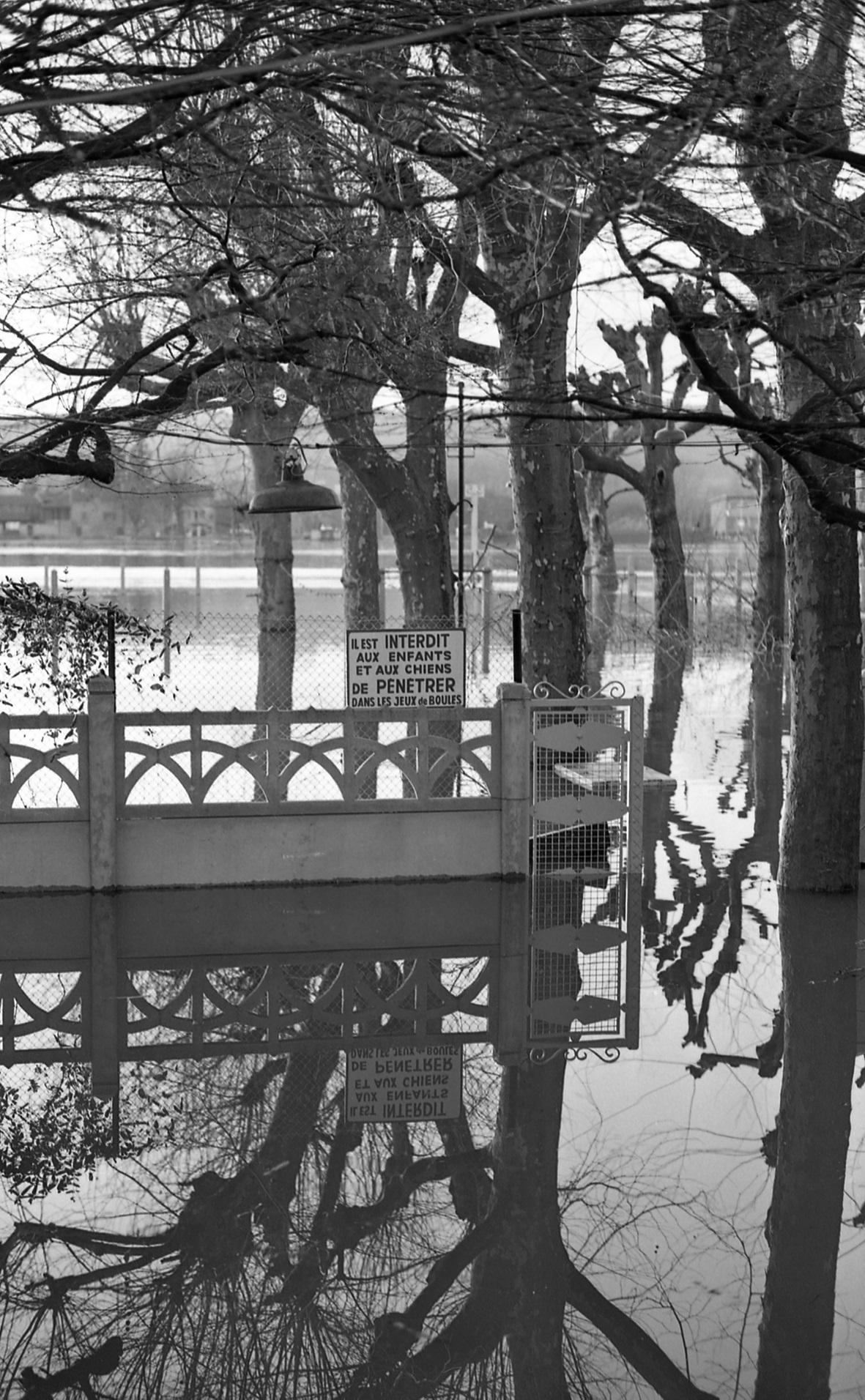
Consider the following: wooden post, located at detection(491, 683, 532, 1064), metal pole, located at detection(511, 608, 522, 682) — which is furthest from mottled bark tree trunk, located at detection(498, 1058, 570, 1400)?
metal pole, located at detection(511, 608, 522, 682)

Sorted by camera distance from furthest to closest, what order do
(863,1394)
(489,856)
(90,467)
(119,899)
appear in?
1. (489,856)
2. (119,899)
3. (90,467)
4. (863,1394)

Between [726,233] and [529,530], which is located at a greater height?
[726,233]

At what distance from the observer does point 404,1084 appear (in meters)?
7.59

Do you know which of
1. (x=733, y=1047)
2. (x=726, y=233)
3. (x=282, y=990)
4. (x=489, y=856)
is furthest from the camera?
(x=489, y=856)

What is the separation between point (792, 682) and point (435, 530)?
686 centimetres

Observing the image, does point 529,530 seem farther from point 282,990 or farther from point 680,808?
point 282,990

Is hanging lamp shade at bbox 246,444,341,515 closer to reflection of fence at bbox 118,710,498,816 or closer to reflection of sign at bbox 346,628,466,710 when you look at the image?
reflection of sign at bbox 346,628,466,710

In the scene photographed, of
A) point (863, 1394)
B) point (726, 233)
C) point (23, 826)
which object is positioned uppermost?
point (726, 233)

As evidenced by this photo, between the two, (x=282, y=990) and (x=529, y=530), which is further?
(x=529, y=530)

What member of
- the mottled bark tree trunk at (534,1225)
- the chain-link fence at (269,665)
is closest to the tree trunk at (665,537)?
the chain-link fence at (269,665)

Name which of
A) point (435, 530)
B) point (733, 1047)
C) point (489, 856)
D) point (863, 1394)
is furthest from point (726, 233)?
point (435, 530)

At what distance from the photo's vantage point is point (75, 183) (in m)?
9.06

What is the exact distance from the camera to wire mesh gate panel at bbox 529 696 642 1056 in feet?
33.4

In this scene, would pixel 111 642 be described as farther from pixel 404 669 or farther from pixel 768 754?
pixel 768 754
